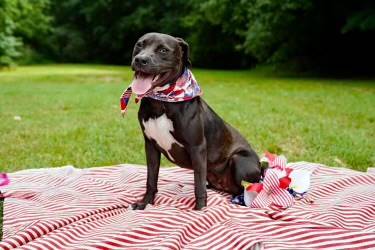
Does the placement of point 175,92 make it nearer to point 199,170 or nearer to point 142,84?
point 142,84

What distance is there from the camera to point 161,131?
Answer: 3387mm

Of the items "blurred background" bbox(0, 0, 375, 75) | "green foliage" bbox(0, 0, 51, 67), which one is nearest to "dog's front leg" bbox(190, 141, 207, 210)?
"blurred background" bbox(0, 0, 375, 75)

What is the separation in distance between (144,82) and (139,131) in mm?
3774

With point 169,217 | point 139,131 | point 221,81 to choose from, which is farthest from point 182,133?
point 221,81

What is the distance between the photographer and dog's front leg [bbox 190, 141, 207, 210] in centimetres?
340

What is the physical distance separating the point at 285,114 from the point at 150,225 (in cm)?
575

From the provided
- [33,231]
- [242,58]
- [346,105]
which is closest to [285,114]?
[346,105]

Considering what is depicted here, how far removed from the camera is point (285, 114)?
841 centimetres

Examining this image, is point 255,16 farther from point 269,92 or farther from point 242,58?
point 242,58

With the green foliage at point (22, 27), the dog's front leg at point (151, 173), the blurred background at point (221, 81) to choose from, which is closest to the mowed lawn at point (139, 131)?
the blurred background at point (221, 81)

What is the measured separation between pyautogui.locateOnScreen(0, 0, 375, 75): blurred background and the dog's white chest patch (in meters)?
12.8

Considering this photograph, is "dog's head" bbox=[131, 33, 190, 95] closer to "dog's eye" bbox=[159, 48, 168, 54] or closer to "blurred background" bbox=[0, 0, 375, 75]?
"dog's eye" bbox=[159, 48, 168, 54]

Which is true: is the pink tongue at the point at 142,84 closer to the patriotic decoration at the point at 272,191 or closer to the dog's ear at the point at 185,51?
the dog's ear at the point at 185,51

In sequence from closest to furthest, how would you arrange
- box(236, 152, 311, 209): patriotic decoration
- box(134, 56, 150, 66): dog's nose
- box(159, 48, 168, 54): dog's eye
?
box(134, 56, 150, 66): dog's nose, box(159, 48, 168, 54): dog's eye, box(236, 152, 311, 209): patriotic decoration
